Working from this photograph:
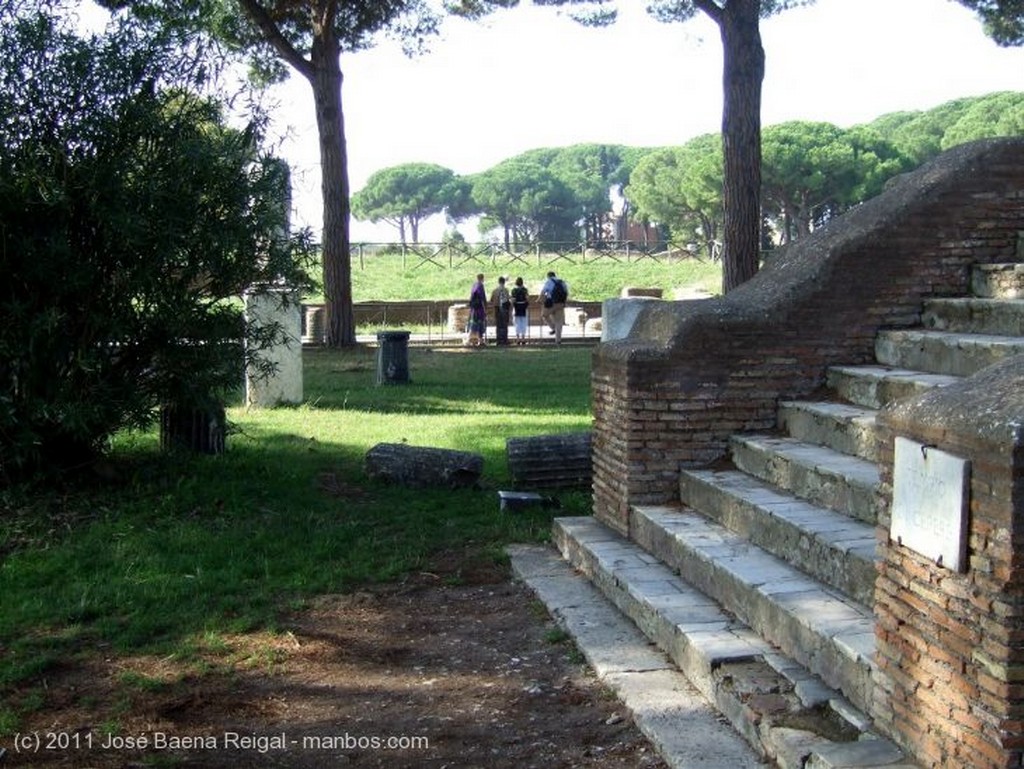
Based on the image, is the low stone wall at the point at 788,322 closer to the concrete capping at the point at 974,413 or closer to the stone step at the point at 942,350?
the stone step at the point at 942,350

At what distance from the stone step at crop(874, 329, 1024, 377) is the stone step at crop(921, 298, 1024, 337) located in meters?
0.07

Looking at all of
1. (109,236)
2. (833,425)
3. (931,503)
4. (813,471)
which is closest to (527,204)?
(109,236)

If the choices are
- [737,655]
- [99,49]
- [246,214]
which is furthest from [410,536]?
[99,49]

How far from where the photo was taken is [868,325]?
261 inches

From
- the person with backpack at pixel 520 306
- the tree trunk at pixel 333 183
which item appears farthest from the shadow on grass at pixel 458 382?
the person with backpack at pixel 520 306

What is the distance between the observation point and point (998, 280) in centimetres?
639

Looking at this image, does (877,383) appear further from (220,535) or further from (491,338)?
(491,338)

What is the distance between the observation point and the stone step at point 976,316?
5.86m

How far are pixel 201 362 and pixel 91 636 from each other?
→ 2813 mm

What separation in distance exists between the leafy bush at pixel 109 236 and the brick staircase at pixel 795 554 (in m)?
2.89

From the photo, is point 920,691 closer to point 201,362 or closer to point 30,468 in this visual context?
point 201,362

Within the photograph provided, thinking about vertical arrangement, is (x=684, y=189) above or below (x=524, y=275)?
above

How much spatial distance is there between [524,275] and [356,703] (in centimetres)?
4035

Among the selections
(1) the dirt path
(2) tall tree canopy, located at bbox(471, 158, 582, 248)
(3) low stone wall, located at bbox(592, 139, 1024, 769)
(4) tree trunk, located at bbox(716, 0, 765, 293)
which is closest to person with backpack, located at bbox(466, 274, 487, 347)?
(4) tree trunk, located at bbox(716, 0, 765, 293)
